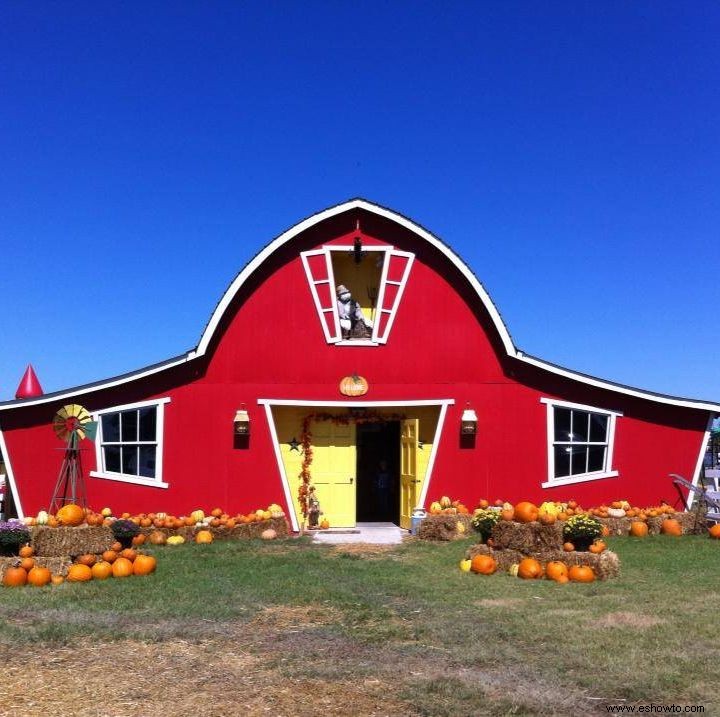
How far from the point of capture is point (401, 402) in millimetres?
15391

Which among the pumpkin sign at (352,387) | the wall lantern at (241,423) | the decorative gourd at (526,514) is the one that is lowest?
the decorative gourd at (526,514)

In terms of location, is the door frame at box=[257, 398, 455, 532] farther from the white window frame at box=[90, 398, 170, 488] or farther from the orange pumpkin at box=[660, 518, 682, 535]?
Result: the orange pumpkin at box=[660, 518, 682, 535]

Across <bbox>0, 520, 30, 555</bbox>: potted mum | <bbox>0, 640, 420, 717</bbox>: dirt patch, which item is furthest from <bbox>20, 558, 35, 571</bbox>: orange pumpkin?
<bbox>0, 640, 420, 717</bbox>: dirt patch

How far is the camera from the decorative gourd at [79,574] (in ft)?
33.6

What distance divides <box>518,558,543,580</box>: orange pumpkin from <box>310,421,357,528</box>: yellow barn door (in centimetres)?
582

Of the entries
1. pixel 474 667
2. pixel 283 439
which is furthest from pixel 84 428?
pixel 474 667

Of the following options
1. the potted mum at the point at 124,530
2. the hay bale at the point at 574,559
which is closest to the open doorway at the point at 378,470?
the potted mum at the point at 124,530

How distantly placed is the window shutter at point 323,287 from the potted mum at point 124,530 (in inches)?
203

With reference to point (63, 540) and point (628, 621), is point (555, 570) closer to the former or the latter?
point (628, 621)

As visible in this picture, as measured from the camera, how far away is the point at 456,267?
15531 mm

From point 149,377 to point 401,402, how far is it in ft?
15.6

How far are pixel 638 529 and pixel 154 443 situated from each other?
8.95 metres

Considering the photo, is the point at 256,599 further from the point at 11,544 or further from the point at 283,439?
the point at 283,439

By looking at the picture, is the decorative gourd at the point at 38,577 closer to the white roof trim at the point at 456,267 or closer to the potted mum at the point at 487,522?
the white roof trim at the point at 456,267
